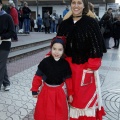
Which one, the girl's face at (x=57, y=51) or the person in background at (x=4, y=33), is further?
the person in background at (x=4, y=33)

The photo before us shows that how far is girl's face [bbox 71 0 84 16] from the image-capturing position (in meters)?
2.62

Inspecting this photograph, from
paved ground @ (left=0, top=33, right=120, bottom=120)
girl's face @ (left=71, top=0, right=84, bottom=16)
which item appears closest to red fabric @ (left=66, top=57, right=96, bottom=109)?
girl's face @ (left=71, top=0, right=84, bottom=16)

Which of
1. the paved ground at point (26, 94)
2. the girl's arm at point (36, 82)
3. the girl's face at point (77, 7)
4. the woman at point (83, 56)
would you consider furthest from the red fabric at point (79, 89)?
the paved ground at point (26, 94)

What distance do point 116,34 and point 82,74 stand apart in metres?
10.2

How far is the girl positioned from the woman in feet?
0.32

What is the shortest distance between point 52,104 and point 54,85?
8.5 inches

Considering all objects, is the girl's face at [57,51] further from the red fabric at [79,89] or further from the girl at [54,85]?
the red fabric at [79,89]

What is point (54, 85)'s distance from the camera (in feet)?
8.61

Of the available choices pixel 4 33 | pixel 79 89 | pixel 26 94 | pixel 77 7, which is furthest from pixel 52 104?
pixel 26 94

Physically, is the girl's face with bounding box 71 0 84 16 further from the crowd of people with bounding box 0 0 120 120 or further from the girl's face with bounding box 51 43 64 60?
the girl's face with bounding box 51 43 64 60

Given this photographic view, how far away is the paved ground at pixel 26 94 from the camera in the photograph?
377cm

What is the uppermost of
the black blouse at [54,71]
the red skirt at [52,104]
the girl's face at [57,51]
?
the girl's face at [57,51]

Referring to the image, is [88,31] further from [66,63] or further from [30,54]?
[30,54]

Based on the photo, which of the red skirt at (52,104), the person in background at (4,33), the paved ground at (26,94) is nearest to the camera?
the red skirt at (52,104)
